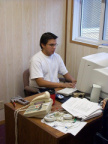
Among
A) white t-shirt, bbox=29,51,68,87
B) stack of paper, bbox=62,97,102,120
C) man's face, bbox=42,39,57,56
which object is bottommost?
stack of paper, bbox=62,97,102,120

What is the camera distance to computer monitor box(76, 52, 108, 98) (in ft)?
6.55

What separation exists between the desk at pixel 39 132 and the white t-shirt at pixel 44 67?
2.05ft

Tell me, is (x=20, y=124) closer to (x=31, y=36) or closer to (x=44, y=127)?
(x=44, y=127)

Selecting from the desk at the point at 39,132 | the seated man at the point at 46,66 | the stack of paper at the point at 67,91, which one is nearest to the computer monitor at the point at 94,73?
the stack of paper at the point at 67,91

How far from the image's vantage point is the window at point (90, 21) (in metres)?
3.13

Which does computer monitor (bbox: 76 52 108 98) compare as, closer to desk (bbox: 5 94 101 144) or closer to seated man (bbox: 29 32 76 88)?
desk (bbox: 5 94 101 144)

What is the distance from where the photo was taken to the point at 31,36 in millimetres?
3135

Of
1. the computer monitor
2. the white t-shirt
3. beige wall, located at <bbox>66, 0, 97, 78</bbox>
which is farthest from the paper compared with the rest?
beige wall, located at <bbox>66, 0, 97, 78</bbox>

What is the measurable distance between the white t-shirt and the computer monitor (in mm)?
713

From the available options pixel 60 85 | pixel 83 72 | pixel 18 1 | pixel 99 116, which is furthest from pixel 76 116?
pixel 18 1

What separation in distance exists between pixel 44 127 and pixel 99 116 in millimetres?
503

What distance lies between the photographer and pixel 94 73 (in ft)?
6.64

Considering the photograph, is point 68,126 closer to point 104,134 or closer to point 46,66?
point 104,134

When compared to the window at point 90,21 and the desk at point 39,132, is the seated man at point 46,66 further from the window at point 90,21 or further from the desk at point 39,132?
the window at point 90,21
